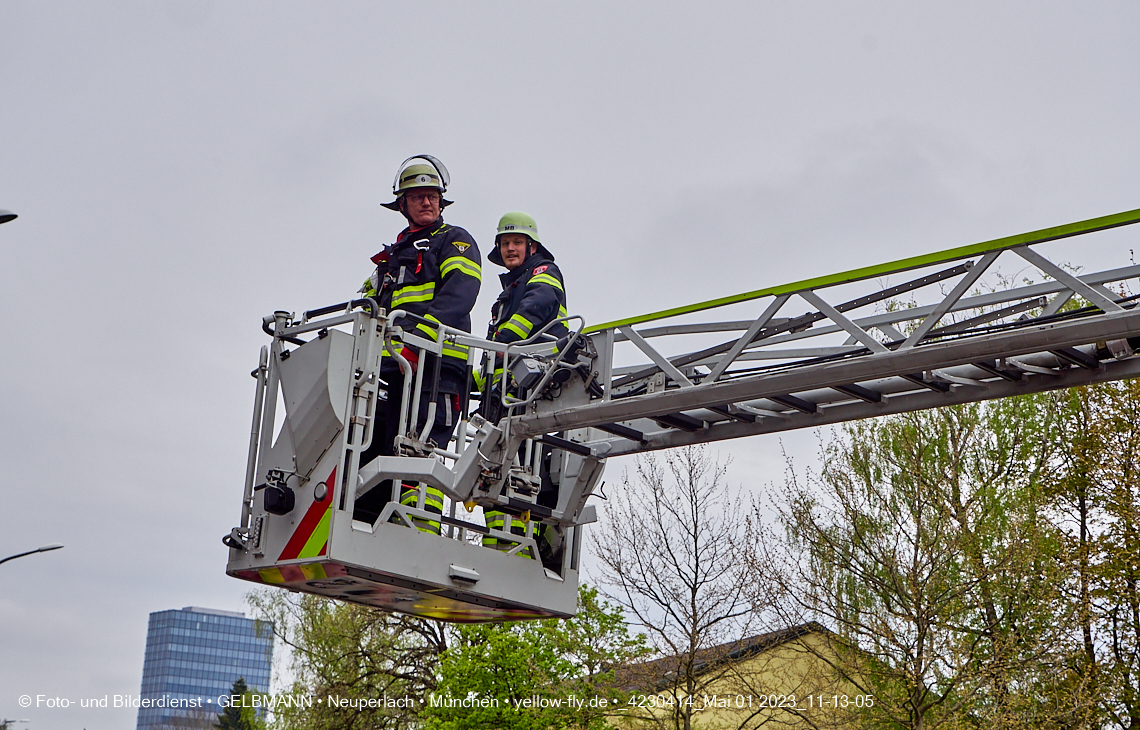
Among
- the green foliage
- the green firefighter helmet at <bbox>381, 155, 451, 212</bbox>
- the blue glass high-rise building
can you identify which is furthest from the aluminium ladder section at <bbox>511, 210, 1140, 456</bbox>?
the blue glass high-rise building

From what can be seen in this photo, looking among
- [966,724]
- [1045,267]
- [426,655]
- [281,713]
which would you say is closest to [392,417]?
[1045,267]

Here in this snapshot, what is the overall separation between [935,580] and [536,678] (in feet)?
18.0

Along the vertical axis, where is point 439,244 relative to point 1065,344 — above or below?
above

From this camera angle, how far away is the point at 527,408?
20.4 feet

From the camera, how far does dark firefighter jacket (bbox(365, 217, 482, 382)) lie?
674 cm

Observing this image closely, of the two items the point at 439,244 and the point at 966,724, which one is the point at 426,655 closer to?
the point at 966,724

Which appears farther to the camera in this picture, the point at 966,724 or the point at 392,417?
the point at 966,724

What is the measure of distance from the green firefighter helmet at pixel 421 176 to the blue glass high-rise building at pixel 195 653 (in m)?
124

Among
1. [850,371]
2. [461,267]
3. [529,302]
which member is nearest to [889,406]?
[850,371]

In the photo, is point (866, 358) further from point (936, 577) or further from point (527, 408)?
point (936, 577)

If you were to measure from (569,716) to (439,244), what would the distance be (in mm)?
10576

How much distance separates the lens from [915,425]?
56.6 ft

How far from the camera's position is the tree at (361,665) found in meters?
22.8

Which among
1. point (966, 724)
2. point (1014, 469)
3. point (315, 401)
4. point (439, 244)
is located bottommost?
point (966, 724)
